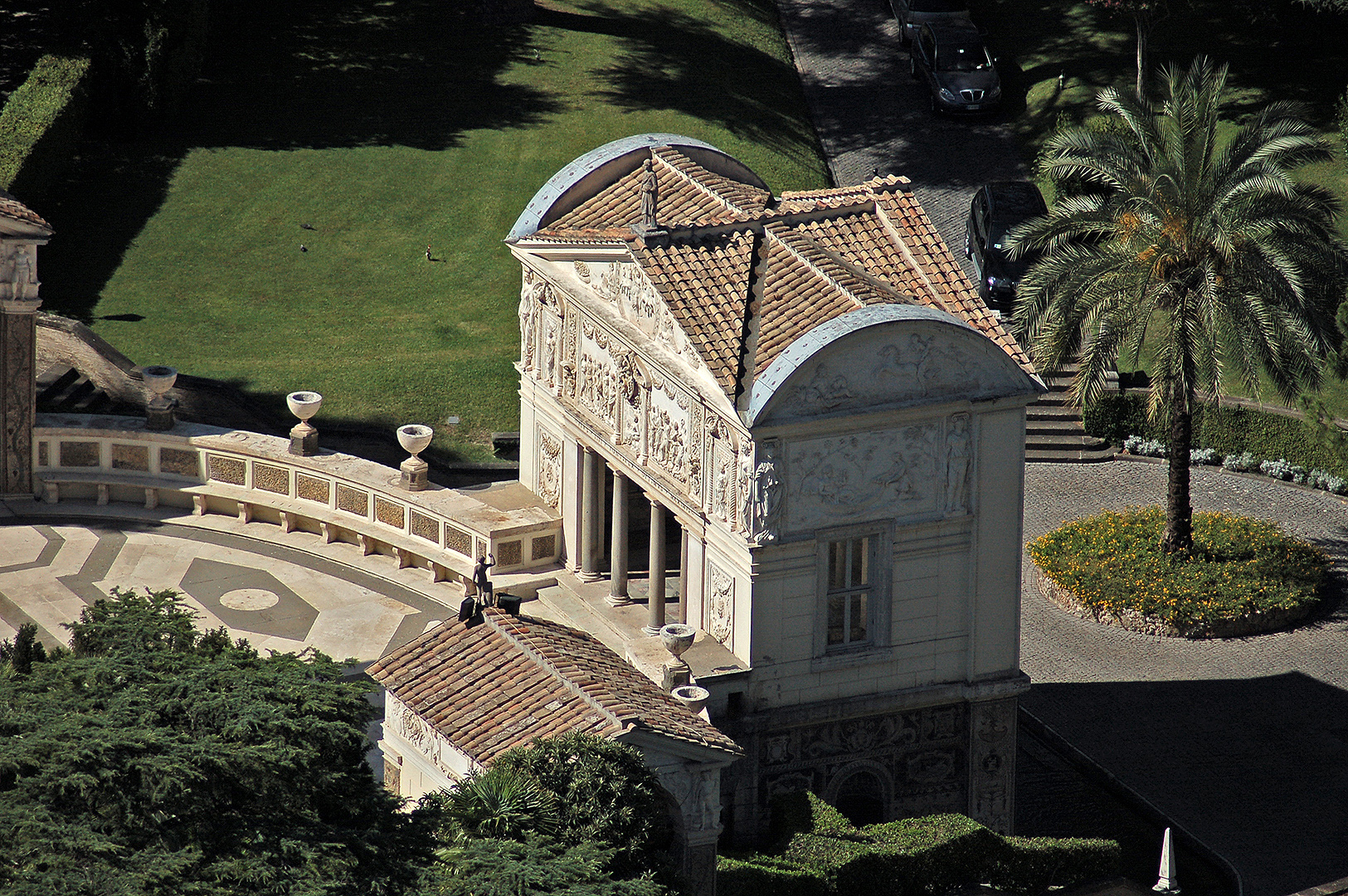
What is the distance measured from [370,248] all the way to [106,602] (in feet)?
95.9

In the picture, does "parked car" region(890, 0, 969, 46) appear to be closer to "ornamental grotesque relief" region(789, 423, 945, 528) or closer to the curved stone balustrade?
the curved stone balustrade

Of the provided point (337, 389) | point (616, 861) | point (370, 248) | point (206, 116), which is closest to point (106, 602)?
point (616, 861)

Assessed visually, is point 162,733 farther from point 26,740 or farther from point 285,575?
point 285,575

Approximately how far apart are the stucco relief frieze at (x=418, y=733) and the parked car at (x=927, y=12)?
133 ft

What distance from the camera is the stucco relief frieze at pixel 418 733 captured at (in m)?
25.2

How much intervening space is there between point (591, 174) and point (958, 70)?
91.0 ft

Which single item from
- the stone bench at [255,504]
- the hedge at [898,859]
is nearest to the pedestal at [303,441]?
the stone bench at [255,504]

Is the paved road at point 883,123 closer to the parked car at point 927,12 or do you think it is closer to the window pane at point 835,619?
the parked car at point 927,12

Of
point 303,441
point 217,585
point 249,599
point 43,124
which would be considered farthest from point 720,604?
point 43,124

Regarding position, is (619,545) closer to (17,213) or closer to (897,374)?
(897,374)

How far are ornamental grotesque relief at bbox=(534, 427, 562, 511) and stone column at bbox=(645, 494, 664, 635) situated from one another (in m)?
3.50

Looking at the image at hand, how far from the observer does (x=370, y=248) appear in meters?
51.8

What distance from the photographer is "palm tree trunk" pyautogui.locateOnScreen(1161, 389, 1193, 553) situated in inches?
1564

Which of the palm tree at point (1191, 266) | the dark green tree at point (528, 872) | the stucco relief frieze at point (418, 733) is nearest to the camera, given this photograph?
the dark green tree at point (528, 872)
